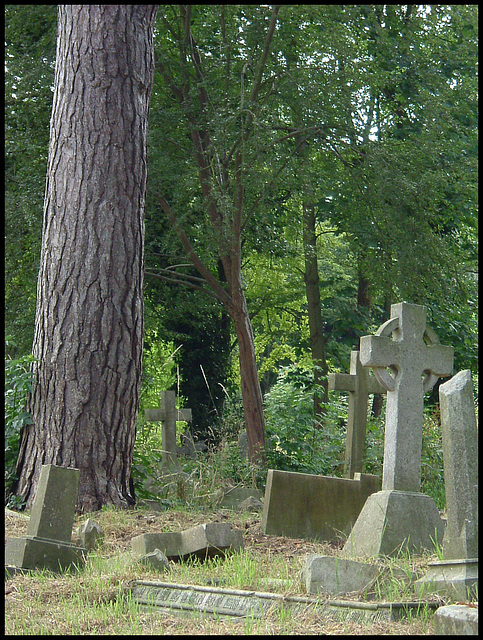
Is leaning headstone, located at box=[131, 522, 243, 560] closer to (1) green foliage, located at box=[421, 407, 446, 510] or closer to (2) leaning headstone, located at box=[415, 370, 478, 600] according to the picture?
(2) leaning headstone, located at box=[415, 370, 478, 600]

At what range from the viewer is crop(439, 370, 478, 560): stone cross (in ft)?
12.0

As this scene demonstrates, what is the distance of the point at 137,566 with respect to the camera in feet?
15.0

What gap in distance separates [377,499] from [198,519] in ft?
5.19

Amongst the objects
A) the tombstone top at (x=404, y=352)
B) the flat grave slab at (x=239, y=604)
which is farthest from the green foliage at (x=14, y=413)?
the tombstone top at (x=404, y=352)

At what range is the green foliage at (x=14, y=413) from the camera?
22.6 feet

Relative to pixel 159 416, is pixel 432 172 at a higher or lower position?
higher

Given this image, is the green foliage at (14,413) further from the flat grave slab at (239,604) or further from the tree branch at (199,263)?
the tree branch at (199,263)

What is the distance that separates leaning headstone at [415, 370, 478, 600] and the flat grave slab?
194 millimetres

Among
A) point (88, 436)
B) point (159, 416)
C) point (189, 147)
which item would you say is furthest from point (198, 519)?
point (189, 147)

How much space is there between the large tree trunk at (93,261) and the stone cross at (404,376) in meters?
2.44

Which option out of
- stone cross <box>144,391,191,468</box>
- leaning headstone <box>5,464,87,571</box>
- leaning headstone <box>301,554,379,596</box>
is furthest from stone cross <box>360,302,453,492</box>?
stone cross <box>144,391,191,468</box>

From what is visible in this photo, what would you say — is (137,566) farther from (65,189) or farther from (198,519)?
(65,189)

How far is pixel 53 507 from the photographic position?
194 inches

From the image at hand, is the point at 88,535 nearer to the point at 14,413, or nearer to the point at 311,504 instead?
the point at 311,504
